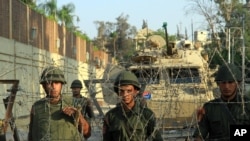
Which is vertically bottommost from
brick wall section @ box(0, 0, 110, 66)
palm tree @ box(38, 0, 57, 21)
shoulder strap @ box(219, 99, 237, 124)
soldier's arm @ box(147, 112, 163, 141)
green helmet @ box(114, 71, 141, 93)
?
soldier's arm @ box(147, 112, 163, 141)

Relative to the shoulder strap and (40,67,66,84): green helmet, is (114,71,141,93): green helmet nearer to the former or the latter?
(40,67,66,84): green helmet

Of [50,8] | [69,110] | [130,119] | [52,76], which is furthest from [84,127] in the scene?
[50,8]

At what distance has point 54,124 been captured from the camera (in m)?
5.35

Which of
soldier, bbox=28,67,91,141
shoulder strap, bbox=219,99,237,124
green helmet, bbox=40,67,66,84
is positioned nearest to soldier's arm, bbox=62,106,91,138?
soldier, bbox=28,67,91,141

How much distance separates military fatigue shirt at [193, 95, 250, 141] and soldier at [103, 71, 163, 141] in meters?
0.40

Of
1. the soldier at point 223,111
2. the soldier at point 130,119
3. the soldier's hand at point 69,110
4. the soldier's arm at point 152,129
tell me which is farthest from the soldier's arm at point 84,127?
the soldier at point 223,111

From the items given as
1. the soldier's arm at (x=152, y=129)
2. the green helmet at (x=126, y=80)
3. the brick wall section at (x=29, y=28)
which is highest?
the brick wall section at (x=29, y=28)

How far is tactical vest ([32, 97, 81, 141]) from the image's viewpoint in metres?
5.34

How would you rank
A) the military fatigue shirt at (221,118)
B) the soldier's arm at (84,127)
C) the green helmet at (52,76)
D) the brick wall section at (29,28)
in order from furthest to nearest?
the brick wall section at (29,28) → the green helmet at (52,76) → the soldier's arm at (84,127) → the military fatigue shirt at (221,118)

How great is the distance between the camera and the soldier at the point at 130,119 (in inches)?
196

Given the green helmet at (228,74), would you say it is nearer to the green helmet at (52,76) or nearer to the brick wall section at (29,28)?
the green helmet at (52,76)

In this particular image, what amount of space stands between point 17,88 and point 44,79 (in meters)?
0.88

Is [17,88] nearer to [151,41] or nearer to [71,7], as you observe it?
[151,41]

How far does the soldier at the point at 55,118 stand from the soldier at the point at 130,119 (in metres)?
0.34
